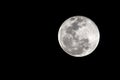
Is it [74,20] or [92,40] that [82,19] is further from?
[92,40]

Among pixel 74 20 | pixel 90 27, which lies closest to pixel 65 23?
pixel 74 20

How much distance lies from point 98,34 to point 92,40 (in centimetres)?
32

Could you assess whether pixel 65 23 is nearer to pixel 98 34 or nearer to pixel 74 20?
pixel 74 20

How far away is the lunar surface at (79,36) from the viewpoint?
8695 millimetres

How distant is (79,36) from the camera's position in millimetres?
8719

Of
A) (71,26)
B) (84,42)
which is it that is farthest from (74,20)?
(84,42)

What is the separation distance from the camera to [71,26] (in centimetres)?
883

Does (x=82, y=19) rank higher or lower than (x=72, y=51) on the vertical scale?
higher

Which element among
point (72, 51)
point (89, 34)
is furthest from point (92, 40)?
point (72, 51)

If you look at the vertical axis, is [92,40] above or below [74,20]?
below

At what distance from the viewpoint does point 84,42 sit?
28.8 feet

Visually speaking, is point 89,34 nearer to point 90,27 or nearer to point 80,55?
point 90,27

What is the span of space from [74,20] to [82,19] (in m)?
0.28

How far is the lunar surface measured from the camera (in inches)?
342
